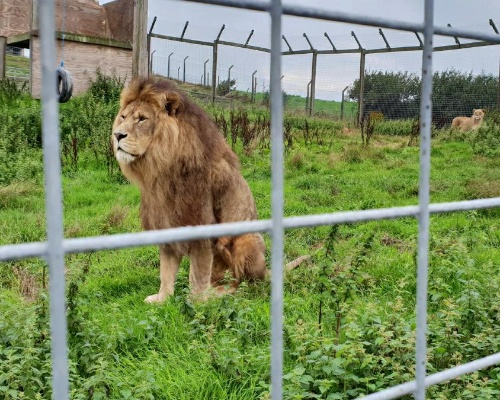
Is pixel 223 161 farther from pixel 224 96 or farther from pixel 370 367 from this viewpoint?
pixel 224 96

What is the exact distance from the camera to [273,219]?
0.89m

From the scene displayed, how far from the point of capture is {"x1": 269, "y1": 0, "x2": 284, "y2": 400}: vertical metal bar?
87cm

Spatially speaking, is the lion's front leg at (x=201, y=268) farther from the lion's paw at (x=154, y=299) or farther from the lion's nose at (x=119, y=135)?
the lion's nose at (x=119, y=135)

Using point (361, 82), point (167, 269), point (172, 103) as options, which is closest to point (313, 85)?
point (361, 82)

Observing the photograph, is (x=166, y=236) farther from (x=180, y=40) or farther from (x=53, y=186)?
(x=180, y=40)

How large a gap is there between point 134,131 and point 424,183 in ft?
8.59

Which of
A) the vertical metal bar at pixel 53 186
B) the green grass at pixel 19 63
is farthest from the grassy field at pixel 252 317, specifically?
the green grass at pixel 19 63

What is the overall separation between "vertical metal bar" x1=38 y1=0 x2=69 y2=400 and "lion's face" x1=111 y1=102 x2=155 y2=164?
284 cm

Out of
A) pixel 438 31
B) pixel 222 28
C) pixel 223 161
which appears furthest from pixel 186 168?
pixel 222 28

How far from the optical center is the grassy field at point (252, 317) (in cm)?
231

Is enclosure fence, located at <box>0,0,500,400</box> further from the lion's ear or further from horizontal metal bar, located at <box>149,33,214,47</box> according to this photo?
horizontal metal bar, located at <box>149,33,214,47</box>

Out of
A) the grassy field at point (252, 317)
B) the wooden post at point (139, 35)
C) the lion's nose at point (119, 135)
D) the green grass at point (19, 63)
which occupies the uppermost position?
the green grass at point (19, 63)

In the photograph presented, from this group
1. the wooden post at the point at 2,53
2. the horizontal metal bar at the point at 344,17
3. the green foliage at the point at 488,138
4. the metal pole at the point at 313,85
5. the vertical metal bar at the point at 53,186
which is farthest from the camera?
the metal pole at the point at 313,85

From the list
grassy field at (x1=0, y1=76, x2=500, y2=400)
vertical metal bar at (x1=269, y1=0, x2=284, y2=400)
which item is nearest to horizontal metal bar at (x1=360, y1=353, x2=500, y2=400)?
vertical metal bar at (x1=269, y1=0, x2=284, y2=400)
